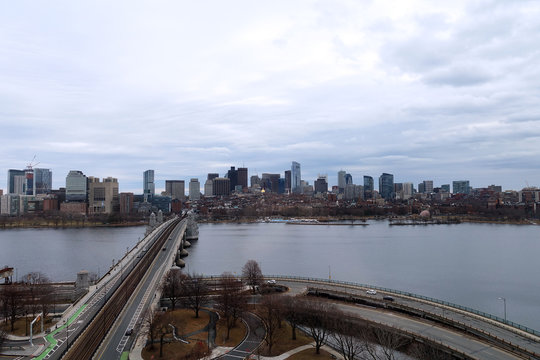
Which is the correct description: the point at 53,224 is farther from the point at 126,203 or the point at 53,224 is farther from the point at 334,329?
the point at 334,329

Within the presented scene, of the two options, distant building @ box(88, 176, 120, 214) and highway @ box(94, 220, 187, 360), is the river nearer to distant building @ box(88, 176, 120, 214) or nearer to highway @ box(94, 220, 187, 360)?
highway @ box(94, 220, 187, 360)

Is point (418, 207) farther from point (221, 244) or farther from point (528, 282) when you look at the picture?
point (528, 282)

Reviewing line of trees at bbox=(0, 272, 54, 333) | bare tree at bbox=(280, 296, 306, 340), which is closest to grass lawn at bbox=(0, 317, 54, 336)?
line of trees at bbox=(0, 272, 54, 333)

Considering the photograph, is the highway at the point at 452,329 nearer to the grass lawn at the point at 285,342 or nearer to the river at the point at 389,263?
the grass lawn at the point at 285,342

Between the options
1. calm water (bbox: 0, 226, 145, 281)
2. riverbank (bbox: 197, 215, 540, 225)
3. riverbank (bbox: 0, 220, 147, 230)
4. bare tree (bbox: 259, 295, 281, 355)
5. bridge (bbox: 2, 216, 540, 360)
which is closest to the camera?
bridge (bbox: 2, 216, 540, 360)

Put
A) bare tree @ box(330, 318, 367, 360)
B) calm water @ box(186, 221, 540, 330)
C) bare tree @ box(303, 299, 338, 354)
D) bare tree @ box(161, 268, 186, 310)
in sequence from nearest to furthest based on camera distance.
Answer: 1. bare tree @ box(330, 318, 367, 360)
2. bare tree @ box(303, 299, 338, 354)
3. bare tree @ box(161, 268, 186, 310)
4. calm water @ box(186, 221, 540, 330)

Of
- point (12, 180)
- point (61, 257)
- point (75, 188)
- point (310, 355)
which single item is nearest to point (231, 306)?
point (310, 355)
